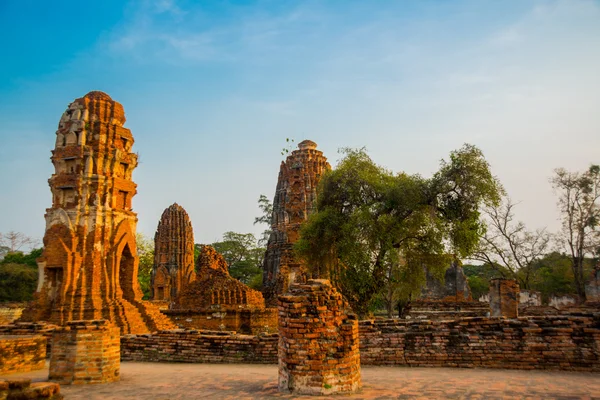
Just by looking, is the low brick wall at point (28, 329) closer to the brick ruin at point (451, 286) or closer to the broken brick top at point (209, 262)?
the broken brick top at point (209, 262)

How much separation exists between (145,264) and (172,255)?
1231 cm

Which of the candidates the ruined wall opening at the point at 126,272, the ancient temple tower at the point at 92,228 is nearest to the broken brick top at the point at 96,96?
the ancient temple tower at the point at 92,228

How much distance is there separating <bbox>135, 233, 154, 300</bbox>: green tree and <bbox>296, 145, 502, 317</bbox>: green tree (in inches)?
1117

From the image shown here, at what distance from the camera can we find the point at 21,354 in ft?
30.6

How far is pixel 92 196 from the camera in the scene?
13.8 metres

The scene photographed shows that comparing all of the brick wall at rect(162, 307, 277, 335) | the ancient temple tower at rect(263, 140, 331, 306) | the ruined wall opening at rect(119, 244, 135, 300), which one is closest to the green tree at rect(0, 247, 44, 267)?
the ancient temple tower at rect(263, 140, 331, 306)

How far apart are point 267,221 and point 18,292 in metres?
19.9

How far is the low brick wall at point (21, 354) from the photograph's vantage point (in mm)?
8984

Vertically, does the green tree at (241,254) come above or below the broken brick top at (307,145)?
below

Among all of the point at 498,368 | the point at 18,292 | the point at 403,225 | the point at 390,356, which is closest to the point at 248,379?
the point at 390,356

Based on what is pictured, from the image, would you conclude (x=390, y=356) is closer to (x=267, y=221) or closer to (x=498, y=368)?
(x=498, y=368)

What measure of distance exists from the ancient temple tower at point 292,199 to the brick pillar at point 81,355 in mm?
18865

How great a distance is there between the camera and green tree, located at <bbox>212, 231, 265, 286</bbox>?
4703 centimetres

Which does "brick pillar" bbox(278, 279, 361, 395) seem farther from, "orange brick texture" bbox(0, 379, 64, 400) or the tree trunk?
the tree trunk
